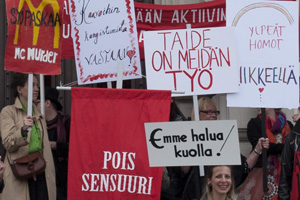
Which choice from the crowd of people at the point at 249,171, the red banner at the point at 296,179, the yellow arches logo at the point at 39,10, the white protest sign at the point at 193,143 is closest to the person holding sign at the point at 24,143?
the yellow arches logo at the point at 39,10

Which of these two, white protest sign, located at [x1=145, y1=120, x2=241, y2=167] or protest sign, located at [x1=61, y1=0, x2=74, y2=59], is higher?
protest sign, located at [x1=61, y1=0, x2=74, y2=59]

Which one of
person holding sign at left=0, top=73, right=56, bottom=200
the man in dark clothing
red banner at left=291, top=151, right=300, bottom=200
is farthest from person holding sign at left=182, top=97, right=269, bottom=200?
person holding sign at left=0, top=73, right=56, bottom=200

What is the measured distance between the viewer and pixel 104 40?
24.6ft

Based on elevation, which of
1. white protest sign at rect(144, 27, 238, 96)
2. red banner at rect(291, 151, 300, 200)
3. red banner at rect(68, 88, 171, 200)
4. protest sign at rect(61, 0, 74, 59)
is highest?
protest sign at rect(61, 0, 74, 59)

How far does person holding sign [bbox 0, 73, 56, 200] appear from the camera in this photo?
7.22 meters

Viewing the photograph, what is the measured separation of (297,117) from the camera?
7.73 metres

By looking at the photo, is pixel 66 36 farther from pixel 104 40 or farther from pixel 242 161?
pixel 242 161

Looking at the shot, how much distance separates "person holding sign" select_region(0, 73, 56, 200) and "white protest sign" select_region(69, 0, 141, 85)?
1.97 ft

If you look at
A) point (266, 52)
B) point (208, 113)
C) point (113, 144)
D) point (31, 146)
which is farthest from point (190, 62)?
point (31, 146)

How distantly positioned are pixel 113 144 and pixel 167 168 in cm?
108

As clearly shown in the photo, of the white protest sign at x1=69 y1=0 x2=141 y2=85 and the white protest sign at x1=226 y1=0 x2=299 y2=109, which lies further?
the white protest sign at x1=69 y1=0 x2=141 y2=85

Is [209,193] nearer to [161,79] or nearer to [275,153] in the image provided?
[161,79]

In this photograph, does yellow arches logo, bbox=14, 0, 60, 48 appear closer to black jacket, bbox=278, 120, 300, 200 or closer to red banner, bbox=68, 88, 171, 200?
red banner, bbox=68, 88, 171, 200

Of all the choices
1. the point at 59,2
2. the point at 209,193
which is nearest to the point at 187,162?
the point at 209,193
